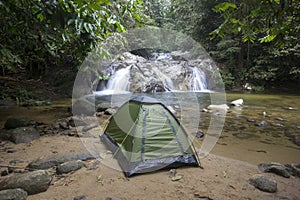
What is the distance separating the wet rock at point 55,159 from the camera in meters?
3.58

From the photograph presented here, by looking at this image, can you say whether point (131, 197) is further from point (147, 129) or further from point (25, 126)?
point (25, 126)

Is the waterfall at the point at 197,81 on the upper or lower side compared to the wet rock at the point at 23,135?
upper

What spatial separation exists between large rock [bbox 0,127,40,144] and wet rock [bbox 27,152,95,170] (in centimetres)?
146

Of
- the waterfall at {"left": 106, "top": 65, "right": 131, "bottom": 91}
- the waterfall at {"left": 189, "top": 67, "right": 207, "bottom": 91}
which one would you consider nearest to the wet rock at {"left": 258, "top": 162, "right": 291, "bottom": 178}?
the waterfall at {"left": 106, "top": 65, "right": 131, "bottom": 91}

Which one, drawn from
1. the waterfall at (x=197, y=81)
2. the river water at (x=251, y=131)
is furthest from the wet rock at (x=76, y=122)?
the waterfall at (x=197, y=81)

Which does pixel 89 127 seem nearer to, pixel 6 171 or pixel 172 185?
pixel 6 171

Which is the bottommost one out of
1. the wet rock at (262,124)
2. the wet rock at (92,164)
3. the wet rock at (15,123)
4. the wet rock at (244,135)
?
the wet rock at (92,164)

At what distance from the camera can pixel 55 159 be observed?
379 cm

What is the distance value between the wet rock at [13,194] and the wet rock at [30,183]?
0.13 metres

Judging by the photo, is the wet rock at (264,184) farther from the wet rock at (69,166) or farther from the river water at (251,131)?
the wet rock at (69,166)

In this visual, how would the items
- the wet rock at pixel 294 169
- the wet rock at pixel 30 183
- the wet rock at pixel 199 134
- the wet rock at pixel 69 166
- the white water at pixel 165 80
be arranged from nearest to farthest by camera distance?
the wet rock at pixel 30 183 < the wet rock at pixel 69 166 < the wet rock at pixel 294 169 < the wet rock at pixel 199 134 < the white water at pixel 165 80

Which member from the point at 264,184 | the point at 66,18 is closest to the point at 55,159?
the point at 66,18

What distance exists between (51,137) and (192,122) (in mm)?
4406

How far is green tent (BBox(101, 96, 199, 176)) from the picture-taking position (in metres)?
3.45
